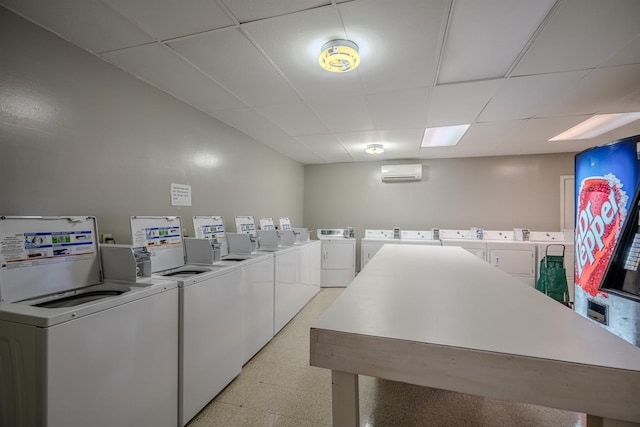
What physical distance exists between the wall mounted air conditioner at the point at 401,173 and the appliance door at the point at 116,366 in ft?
14.2

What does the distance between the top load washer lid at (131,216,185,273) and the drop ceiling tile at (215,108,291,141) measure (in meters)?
1.28

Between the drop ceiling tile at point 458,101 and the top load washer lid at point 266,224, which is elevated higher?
the drop ceiling tile at point 458,101

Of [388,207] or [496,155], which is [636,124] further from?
[388,207]

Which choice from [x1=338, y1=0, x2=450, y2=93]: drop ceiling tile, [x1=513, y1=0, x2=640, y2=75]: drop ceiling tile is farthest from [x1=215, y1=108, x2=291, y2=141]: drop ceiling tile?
[x1=513, y1=0, x2=640, y2=75]: drop ceiling tile

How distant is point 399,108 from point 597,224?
71.4 inches

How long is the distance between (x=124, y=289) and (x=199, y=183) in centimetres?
144

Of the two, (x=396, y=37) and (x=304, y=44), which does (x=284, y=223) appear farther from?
(x=396, y=37)

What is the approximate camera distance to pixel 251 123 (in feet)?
10.1

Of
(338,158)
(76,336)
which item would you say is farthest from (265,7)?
(338,158)

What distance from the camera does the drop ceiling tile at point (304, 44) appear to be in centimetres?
146

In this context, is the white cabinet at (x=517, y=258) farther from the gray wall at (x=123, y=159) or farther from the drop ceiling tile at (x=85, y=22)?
the drop ceiling tile at (x=85, y=22)

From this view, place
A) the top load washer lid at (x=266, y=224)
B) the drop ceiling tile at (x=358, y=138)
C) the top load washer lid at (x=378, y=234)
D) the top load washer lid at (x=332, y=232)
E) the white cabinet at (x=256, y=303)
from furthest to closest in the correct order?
the top load washer lid at (x=332, y=232), the top load washer lid at (x=378, y=234), the top load washer lid at (x=266, y=224), the drop ceiling tile at (x=358, y=138), the white cabinet at (x=256, y=303)

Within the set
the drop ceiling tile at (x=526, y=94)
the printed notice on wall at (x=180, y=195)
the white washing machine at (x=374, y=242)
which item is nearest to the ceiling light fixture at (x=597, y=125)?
the drop ceiling tile at (x=526, y=94)

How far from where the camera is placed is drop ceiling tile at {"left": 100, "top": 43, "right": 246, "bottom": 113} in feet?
5.81
